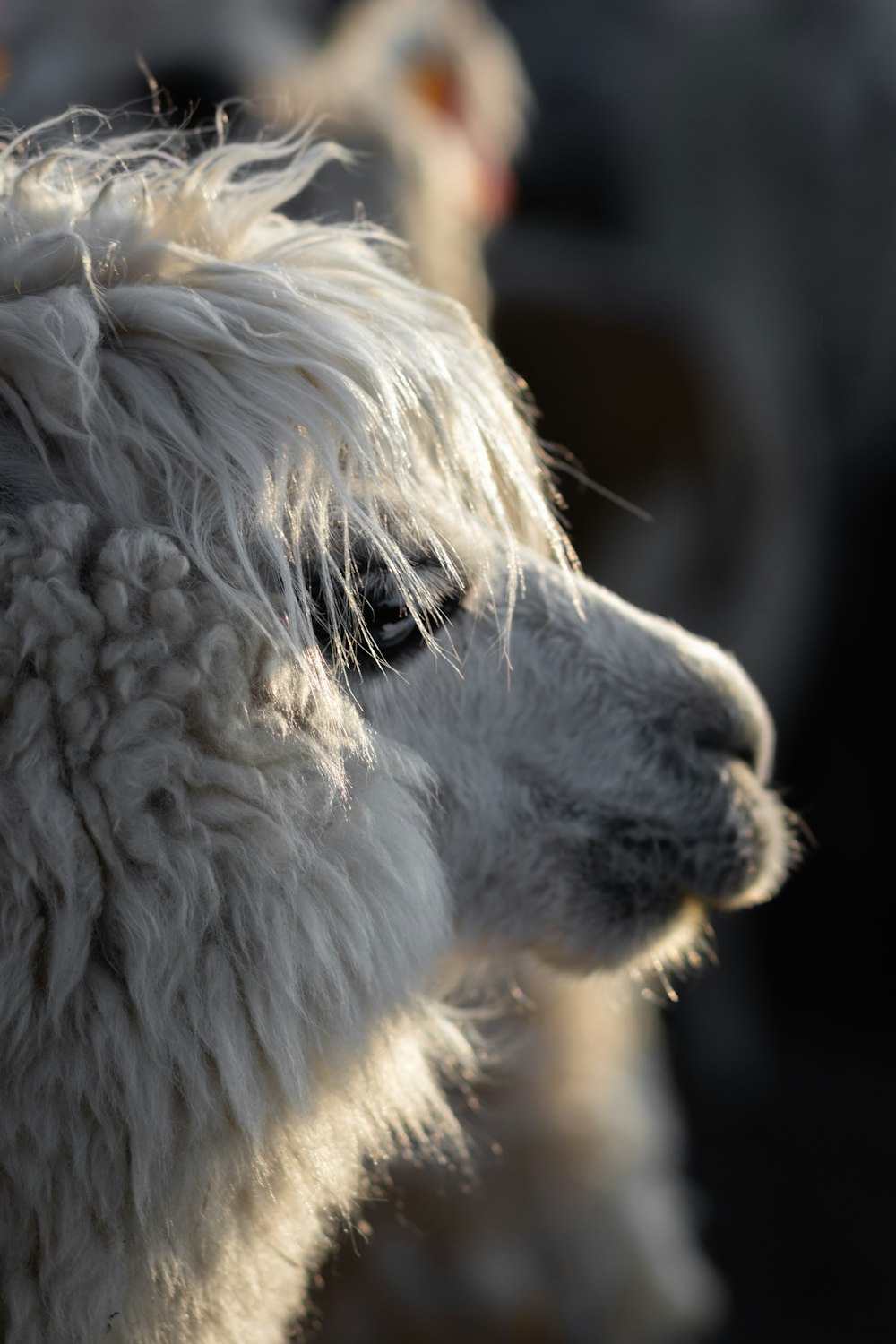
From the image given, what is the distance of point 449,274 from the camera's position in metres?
1.50

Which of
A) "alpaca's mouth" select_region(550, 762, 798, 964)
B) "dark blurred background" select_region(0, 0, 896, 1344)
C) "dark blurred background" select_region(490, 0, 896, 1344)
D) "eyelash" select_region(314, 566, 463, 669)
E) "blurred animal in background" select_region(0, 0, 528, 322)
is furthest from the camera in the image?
"dark blurred background" select_region(490, 0, 896, 1344)

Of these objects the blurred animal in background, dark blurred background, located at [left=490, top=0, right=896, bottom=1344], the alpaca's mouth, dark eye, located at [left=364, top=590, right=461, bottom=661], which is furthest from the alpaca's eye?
dark blurred background, located at [left=490, top=0, right=896, bottom=1344]

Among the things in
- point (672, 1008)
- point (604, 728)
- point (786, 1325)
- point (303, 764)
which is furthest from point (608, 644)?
A: point (672, 1008)

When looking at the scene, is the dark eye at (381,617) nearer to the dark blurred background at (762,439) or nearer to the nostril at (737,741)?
the nostril at (737,741)

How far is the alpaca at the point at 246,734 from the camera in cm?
56

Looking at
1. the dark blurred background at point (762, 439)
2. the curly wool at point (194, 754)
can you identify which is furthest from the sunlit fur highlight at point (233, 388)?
the dark blurred background at point (762, 439)

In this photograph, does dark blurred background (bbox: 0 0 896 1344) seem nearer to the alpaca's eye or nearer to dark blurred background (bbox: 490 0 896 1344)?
dark blurred background (bbox: 490 0 896 1344)

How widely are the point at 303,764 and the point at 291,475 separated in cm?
15

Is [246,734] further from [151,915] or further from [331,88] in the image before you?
→ [331,88]

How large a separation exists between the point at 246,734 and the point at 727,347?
2010mm

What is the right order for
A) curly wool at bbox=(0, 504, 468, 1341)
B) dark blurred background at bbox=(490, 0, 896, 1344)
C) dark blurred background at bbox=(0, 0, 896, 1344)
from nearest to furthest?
curly wool at bbox=(0, 504, 468, 1341)
dark blurred background at bbox=(0, 0, 896, 1344)
dark blurred background at bbox=(490, 0, 896, 1344)

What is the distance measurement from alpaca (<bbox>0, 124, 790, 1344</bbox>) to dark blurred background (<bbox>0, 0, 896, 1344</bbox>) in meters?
0.73

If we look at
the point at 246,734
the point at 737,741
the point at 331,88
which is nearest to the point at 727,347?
the point at 331,88

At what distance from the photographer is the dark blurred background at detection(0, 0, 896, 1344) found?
61.6 inches
